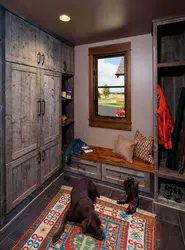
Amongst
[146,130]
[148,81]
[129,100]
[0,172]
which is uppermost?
[148,81]

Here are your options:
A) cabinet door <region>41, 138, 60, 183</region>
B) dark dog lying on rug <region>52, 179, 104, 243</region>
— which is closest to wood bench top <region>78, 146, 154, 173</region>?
cabinet door <region>41, 138, 60, 183</region>

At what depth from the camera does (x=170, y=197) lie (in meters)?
2.29

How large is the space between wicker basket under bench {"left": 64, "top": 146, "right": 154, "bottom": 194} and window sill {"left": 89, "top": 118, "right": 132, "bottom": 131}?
45 centimetres

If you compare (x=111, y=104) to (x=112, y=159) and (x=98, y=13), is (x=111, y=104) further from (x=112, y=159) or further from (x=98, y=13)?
(x=98, y=13)

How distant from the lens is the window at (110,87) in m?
2.94

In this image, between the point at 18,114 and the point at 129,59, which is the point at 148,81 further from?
the point at 18,114

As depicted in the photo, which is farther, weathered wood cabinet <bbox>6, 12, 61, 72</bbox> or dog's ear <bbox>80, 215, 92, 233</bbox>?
weathered wood cabinet <bbox>6, 12, 61, 72</bbox>

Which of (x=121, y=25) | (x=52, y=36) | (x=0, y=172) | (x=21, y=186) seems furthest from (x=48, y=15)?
(x=21, y=186)

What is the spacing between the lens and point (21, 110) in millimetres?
2094

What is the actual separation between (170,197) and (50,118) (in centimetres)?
209

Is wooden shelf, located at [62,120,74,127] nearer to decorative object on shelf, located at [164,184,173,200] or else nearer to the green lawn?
the green lawn

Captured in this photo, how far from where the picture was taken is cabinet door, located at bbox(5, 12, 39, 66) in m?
1.87

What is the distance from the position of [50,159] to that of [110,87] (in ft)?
5.48

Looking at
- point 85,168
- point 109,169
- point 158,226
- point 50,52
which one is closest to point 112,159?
point 109,169
